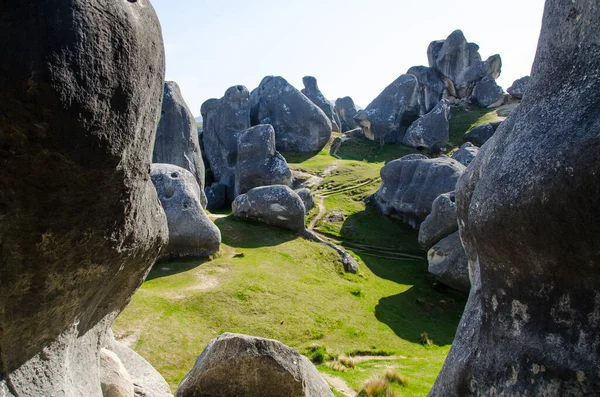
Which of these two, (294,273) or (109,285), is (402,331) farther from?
(109,285)

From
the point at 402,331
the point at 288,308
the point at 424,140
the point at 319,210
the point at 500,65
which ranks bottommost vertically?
the point at 402,331

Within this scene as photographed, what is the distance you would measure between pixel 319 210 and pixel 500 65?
1931 inches

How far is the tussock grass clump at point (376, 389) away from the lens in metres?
11.9

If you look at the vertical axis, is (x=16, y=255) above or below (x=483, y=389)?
above

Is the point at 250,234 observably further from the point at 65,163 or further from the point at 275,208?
the point at 65,163

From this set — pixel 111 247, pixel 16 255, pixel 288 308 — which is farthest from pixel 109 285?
pixel 288 308

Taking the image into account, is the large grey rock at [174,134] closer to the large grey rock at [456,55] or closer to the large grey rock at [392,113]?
the large grey rock at [392,113]

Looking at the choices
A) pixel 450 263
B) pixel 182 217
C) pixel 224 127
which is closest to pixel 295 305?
pixel 182 217

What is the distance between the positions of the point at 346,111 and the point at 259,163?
4984 cm

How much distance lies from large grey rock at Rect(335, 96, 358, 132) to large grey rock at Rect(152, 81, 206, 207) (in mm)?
50649

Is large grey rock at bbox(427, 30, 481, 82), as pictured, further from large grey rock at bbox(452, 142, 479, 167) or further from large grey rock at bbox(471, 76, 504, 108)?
large grey rock at bbox(452, 142, 479, 167)

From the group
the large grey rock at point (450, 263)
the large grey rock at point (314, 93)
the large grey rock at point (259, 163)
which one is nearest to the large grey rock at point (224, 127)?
the large grey rock at point (259, 163)

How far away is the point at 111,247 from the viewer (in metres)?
3.30

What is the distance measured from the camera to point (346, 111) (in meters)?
82.4
